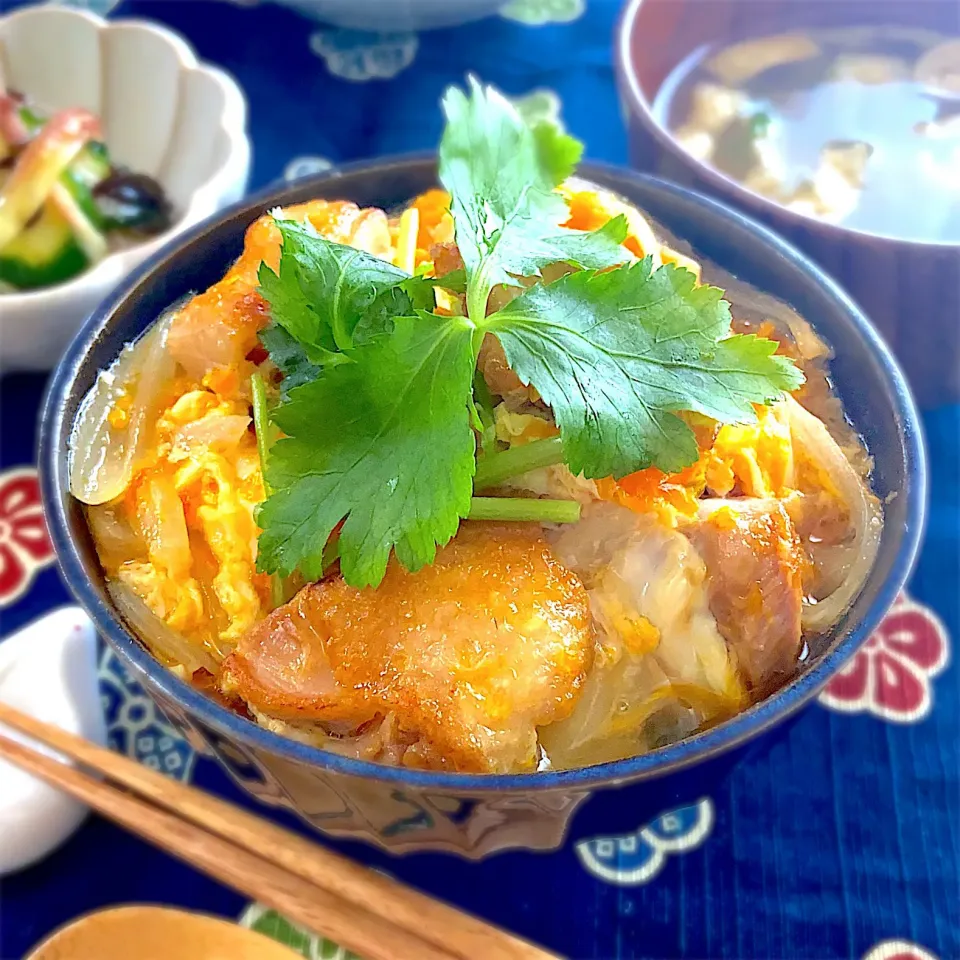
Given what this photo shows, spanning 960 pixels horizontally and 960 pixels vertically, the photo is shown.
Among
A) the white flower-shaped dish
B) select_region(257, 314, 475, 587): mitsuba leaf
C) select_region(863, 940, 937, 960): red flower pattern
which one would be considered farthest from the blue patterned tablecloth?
the white flower-shaped dish

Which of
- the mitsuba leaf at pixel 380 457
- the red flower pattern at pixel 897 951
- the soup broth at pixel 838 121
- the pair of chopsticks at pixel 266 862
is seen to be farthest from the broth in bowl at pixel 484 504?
the soup broth at pixel 838 121

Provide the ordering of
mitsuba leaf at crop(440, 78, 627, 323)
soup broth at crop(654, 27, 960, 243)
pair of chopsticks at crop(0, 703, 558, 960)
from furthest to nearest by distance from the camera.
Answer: soup broth at crop(654, 27, 960, 243)
pair of chopsticks at crop(0, 703, 558, 960)
mitsuba leaf at crop(440, 78, 627, 323)

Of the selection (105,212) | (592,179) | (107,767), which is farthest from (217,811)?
(105,212)

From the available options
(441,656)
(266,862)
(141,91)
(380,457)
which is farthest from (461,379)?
(141,91)

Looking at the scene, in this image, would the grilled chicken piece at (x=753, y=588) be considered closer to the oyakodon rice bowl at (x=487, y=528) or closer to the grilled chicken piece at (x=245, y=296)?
the oyakodon rice bowl at (x=487, y=528)

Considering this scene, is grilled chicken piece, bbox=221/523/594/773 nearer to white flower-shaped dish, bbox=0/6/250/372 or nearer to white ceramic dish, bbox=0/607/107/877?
white ceramic dish, bbox=0/607/107/877

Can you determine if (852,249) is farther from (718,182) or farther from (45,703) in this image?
(45,703)

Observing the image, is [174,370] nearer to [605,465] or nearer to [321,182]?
[321,182]
